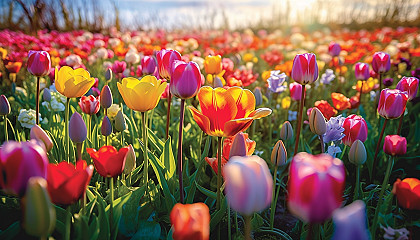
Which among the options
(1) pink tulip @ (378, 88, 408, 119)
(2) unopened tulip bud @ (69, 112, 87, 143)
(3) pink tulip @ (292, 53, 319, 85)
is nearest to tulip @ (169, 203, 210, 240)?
(2) unopened tulip bud @ (69, 112, 87, 143)

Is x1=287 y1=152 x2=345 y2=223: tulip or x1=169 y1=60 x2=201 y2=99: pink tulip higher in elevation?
x1=169 y1=60 x2=201 y2=99: pink tulip

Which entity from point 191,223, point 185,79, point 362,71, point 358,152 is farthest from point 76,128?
point 362,71

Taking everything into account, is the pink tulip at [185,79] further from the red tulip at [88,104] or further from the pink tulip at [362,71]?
the pink tulip at [362,71]

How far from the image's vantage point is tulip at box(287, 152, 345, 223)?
62 cm

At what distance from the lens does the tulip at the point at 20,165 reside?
0.72 m

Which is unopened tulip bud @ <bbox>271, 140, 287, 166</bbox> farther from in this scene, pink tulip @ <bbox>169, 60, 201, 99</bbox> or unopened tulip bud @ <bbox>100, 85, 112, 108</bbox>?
unopened tulip bud @ <bbox>100, 85, 112, 108</bbox>

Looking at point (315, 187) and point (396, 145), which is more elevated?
point (315, 187)

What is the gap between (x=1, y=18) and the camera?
9359 mm

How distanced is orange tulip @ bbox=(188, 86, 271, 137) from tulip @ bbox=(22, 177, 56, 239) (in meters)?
0.51

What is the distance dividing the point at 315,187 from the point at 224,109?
513 millimetres

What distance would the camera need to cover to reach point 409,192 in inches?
37.3

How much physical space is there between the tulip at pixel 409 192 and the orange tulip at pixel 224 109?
1.36ft

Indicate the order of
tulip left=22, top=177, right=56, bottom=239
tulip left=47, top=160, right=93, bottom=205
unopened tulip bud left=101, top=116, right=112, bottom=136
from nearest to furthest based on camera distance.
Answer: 1. tulip left=22, top=177, right=56, bottom=239
2. tulip left=47, top=160, right=93, bottom=205
3. unopened tulip bud left=101, top=116, right=112, bottom=136

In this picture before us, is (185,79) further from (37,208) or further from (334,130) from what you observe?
(334,130)
